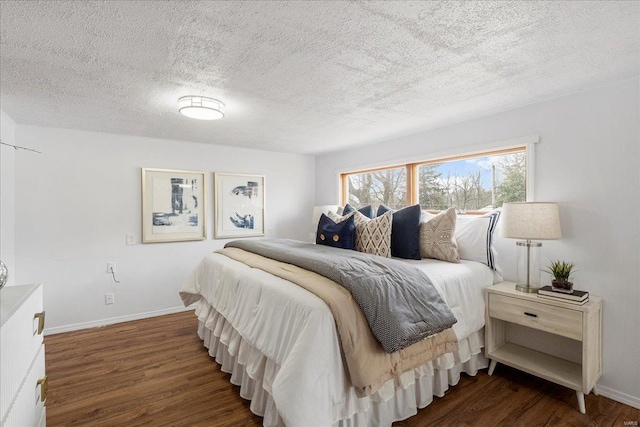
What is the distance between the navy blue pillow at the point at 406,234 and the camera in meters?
2.76

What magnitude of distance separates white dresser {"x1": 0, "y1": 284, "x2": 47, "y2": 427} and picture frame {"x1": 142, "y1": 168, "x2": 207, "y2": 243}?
2187 mm

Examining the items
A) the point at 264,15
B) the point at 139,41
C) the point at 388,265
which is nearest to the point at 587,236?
the point at 388,265

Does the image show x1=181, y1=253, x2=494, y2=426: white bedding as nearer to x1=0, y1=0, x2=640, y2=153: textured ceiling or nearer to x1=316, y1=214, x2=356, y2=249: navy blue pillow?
x1=316, y1=214, x2=356, y2=249: navy blue pillow

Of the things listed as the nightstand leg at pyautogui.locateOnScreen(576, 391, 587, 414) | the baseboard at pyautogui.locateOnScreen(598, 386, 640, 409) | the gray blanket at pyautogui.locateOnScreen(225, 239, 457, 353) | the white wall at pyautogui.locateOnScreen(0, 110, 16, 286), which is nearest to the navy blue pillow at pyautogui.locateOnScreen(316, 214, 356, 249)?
the gray blanket at pyautogui.locateOnScreen(225, 239, 457, 353)

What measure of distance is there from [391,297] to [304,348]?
55cm

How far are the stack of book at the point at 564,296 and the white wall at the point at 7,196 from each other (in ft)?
14.1

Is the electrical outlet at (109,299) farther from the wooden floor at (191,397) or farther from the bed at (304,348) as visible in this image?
the bed at (304,348)

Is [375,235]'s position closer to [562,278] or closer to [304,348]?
[562,278]

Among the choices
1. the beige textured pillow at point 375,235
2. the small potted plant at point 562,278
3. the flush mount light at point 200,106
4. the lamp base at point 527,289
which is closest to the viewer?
the small potted plant at point 562,278

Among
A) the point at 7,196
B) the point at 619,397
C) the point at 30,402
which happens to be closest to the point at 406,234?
the point at 619,397

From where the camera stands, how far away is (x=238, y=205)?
14.4 feet

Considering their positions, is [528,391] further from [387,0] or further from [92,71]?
[92,71]

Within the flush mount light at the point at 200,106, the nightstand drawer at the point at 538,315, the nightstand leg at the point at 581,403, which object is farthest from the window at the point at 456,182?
the flush mount light at the point at 200,106

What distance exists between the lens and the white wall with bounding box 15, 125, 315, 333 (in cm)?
318
